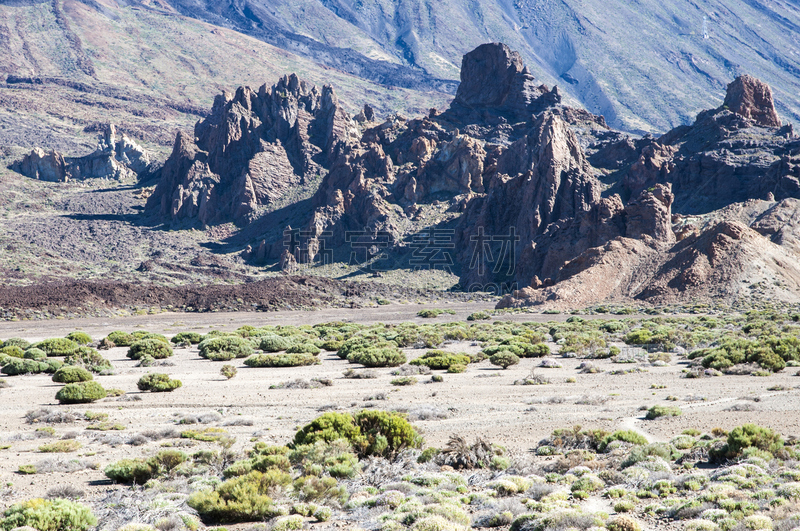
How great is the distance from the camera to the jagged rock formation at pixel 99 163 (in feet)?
490

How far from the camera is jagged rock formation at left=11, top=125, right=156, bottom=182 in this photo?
490ft

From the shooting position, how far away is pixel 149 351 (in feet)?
103

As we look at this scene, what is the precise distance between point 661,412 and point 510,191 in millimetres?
85522

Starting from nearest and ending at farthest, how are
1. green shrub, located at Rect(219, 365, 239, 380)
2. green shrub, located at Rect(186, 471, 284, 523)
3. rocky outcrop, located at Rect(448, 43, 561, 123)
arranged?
1. green shrub, located at Rect(186, 471, 284, 523)
2. green shrub, located at Rect(219, 365, 239, 380)
3. rocky outcrop, located at Rect(448, 43, 561, 123)

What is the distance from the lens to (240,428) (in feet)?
53.9

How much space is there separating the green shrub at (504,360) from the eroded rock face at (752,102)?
117688 mm

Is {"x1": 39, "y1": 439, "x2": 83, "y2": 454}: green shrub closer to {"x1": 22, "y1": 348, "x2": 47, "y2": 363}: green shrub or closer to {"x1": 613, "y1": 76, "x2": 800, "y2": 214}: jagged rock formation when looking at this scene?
{"x1": 22, "y1": 348, "x2": 47, "y2": 363}: green shrub

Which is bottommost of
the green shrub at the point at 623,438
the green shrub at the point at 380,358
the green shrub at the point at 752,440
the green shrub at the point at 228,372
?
the green shrub at the point at 228,372

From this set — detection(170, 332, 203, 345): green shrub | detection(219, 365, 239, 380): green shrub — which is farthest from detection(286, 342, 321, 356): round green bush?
detection(170, 332, 203, 345): green shrub

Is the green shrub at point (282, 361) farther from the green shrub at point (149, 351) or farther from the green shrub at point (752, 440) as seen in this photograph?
the green shrub at point (752, 440)

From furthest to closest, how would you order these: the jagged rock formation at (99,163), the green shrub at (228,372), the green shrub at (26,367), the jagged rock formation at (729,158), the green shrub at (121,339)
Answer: the jagged rock formation at (99,163), the jagged rock formation at (729,158), the green shrub at (121,339), the green shrub at (26,367), the green shrub at (228,372)

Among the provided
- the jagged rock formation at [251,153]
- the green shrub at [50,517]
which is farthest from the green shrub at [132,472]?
the jagged rock formation at [251,153]

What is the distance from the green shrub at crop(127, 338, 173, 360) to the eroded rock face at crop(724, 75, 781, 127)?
408ft

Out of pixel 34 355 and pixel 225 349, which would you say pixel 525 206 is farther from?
pixel 34 355
